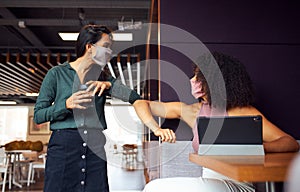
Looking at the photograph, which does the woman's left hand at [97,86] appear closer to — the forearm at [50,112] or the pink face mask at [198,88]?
the forearm at [50,112]

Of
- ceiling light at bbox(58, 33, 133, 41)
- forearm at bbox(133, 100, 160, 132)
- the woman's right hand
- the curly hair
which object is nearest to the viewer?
the woman's right hand

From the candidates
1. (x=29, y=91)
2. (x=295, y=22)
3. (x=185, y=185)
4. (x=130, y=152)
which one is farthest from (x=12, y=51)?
(x=185, y=185)

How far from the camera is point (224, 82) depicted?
1.68 metres

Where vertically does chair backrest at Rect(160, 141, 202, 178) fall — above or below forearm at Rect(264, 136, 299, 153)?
below

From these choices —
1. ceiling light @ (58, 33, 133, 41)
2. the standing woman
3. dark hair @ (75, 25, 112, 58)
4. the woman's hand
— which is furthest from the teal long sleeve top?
ceiling light @ (58, 33, 133, 41)

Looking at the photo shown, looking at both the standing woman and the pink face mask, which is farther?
the pink face mask

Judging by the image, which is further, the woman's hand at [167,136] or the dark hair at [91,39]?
the dark hair at [91,39]

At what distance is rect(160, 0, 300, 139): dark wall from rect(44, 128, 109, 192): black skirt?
110cm

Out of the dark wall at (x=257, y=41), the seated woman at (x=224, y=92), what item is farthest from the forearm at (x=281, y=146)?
the dark wall at (x=257, y=41)

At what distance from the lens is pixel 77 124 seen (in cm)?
139

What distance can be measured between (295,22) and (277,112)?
715 mm

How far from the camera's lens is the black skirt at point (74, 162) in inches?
53.4

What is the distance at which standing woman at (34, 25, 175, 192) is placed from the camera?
1352mm

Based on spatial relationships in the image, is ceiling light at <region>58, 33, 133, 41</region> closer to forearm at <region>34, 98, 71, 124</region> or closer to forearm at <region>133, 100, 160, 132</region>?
forearm at <region>133, 100, 160, 132</region>
